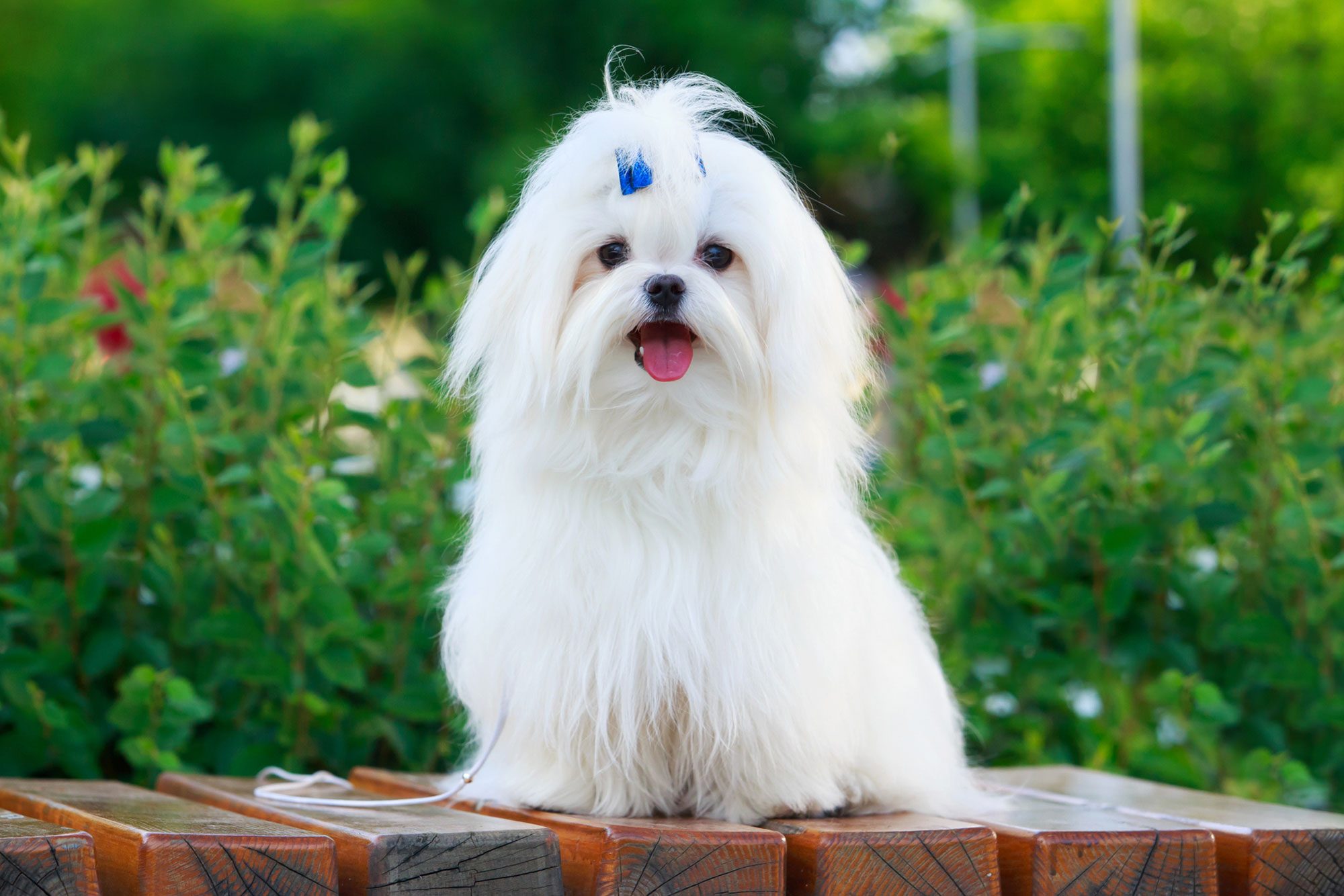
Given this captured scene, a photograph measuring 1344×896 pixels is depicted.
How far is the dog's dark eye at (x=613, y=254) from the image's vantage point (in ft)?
7.95

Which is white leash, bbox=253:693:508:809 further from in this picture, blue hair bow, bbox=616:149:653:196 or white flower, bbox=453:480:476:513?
blue hair bow, bbox=616:149:653:196

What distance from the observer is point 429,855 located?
207 cm

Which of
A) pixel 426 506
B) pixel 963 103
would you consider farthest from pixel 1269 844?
pixel 963 103

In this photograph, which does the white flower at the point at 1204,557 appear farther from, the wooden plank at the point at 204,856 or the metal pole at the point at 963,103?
the metal pole at the point at 963,103

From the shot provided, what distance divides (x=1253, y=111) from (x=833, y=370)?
3079 cm

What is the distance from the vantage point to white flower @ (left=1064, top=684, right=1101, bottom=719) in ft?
12.1

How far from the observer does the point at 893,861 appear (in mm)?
2215

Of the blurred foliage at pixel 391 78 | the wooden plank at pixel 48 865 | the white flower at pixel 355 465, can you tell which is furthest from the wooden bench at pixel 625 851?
the blurred foliage at pixel 391 78

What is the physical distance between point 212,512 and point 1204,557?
94.9 inches

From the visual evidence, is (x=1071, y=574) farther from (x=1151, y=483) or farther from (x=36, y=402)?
(x=36, y=402)

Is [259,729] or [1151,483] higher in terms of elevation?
[1151,483]

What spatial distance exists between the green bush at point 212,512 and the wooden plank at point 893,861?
1.27m

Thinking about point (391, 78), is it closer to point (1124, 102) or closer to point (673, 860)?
point (1124, 102)

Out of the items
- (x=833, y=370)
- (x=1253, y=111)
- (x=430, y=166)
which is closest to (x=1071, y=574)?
(x=833, y=370)
